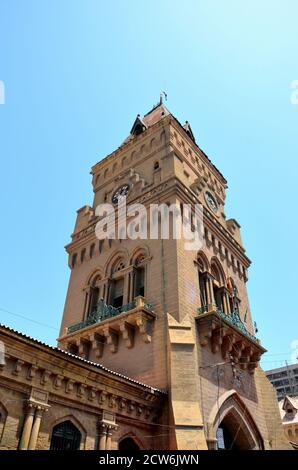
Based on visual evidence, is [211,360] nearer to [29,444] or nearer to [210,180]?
[29,444]

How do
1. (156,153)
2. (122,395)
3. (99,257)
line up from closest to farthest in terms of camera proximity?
(122,395)
(99,257)
(156,153)

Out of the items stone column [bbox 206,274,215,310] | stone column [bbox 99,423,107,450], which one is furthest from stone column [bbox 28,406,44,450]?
stone column [bbox 206,274,215,310]

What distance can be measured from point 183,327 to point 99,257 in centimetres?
964

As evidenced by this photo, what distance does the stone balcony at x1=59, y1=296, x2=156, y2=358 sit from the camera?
1853 cm

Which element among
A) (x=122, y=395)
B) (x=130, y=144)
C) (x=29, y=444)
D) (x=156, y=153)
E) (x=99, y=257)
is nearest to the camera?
(x=29, y=444)

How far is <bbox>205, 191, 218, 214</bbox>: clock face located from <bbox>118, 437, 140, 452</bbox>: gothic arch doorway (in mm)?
17854

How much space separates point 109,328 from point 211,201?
46.6 ft

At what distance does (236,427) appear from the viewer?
1881 cm

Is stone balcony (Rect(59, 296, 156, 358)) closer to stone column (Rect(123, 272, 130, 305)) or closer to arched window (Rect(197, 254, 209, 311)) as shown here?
stone column (Rect(123, 272, 130, 305))

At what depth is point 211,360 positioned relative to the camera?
18453mm

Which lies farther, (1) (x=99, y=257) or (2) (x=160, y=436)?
(1) (x=99, y=257)

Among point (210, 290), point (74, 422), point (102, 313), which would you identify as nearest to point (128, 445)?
point (74, 422)

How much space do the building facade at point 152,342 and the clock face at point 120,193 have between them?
0.11 meters
